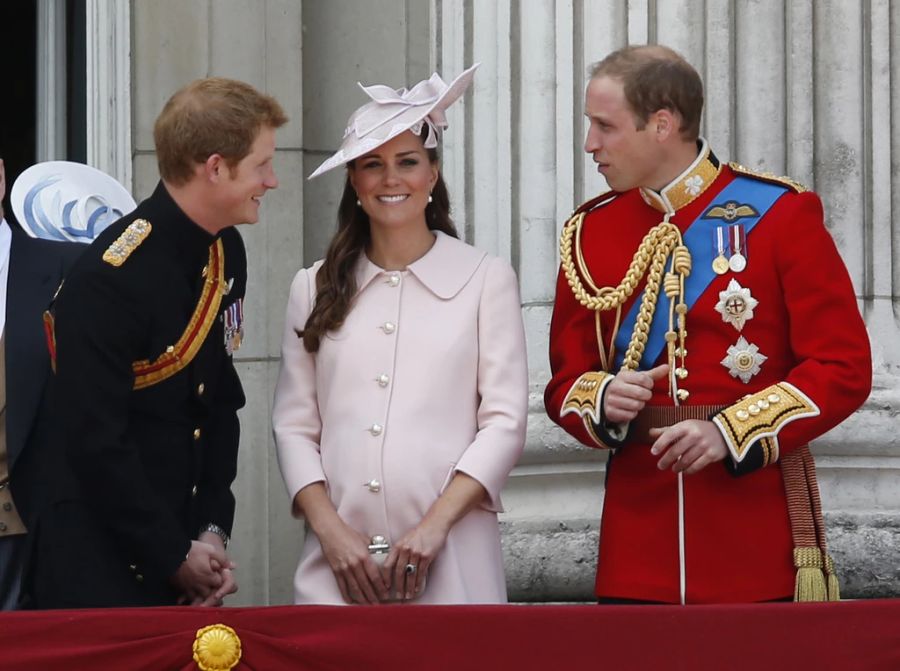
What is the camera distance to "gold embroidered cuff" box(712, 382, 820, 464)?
3.92 meters

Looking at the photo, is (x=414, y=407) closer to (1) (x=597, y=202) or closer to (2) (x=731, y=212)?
(1) (x=597, y=202)

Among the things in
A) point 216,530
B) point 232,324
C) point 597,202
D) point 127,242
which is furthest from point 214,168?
point 597,202

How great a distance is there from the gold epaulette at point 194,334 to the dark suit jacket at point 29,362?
216mm

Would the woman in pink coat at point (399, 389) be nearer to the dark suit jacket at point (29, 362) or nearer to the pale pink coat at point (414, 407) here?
the pale pink coat at point (414, 407)

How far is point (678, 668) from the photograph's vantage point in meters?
3.48

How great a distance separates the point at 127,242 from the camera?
4.02 meters

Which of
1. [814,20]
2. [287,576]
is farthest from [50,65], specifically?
[814,20]

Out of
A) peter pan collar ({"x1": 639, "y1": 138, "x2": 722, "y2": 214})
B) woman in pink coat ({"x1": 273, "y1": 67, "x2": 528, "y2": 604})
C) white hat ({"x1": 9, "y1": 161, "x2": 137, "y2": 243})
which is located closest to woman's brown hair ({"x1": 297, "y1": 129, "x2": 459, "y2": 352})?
woman in pink coat ({"x1": 273, "y1": 67, "x2": 528, "y2": 604})

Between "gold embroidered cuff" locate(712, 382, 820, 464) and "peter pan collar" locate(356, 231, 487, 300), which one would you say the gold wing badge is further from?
"peter pan collar" locate(356, 231, 487, 300)

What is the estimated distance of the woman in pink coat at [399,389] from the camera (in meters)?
4.14

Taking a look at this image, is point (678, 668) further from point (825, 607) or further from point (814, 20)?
point (814, 20)

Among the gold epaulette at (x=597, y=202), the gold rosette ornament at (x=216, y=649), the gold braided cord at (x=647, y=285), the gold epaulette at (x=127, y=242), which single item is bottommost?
the gold rosette ornament at (x=216, y=649)

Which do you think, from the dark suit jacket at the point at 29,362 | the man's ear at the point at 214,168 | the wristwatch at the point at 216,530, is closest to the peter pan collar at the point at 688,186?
the man's ear at the point at 214,168

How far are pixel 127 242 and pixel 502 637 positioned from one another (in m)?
1.15
